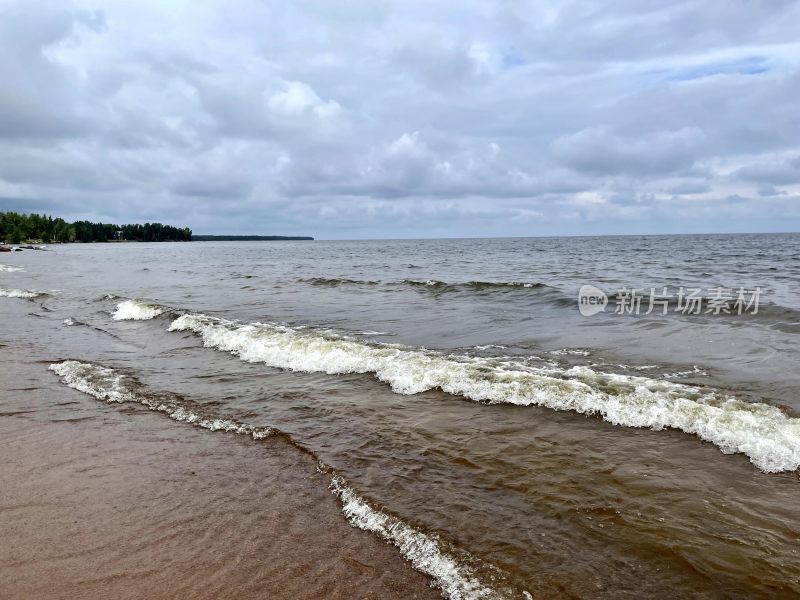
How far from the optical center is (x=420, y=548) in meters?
3.80

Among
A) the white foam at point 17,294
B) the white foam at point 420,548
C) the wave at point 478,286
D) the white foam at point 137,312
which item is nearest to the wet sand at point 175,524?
the white foam at point 420,548

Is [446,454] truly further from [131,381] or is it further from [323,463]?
[131,381]

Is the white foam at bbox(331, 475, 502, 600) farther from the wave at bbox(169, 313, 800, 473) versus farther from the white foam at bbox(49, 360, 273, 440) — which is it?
the wave at bbox(169, 313, 800, 473)

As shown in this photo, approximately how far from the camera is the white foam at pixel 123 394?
6.51 m

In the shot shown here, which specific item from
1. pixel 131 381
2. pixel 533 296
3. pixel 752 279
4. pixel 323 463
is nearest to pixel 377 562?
pixel 323 463

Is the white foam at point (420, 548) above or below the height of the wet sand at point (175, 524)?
above

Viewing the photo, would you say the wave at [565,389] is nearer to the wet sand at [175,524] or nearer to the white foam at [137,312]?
the wet sand at [175,524]

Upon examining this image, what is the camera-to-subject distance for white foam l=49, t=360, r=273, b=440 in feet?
21.4

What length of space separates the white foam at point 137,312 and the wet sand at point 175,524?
10701mm

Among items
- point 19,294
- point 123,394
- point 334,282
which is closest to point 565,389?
point 123,394

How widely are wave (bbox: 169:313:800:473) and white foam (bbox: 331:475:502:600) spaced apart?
3.47 metres

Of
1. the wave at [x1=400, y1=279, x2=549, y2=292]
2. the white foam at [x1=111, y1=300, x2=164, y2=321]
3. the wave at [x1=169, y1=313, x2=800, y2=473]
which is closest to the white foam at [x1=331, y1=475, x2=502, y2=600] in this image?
the wave at [x1=169, y1=313, x2=800, y2=473]

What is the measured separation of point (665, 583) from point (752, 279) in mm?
26624

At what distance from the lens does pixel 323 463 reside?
5359mm
